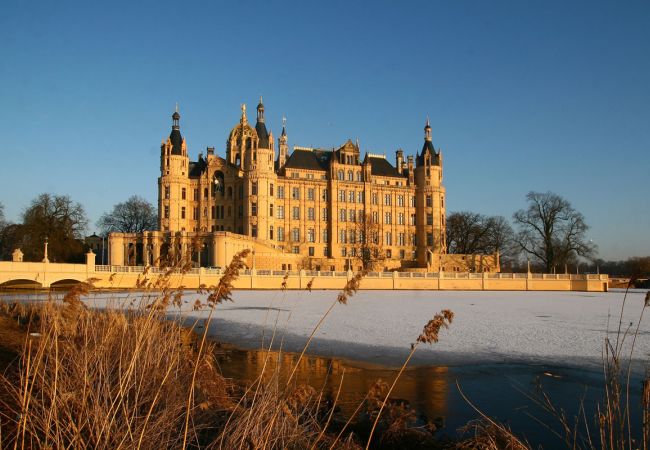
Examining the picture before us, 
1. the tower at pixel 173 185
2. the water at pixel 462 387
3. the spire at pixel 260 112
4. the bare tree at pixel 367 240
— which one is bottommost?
the water at pixel 462 387

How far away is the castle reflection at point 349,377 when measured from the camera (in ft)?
27.8

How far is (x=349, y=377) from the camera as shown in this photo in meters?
10.2

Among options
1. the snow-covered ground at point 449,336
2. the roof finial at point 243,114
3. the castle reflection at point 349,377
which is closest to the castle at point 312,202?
the roof finial at point 243,114

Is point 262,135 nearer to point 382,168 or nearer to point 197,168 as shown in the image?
point 197,168

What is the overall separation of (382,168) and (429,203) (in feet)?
28.2

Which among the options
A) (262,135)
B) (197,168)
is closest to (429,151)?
(262,135)

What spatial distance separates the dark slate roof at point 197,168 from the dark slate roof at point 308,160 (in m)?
11.4

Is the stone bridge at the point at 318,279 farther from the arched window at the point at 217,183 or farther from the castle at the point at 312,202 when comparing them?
the arched window at the point at 217,183

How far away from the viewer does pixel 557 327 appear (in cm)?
1762

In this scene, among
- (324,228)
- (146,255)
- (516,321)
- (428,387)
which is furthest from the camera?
(324,228)

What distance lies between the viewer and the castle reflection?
847 centimetres

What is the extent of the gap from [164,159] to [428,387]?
64556 millimetres

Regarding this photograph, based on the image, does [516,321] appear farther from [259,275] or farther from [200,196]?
[200,196]

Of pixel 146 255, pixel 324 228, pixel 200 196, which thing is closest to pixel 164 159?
pixel 200 196
